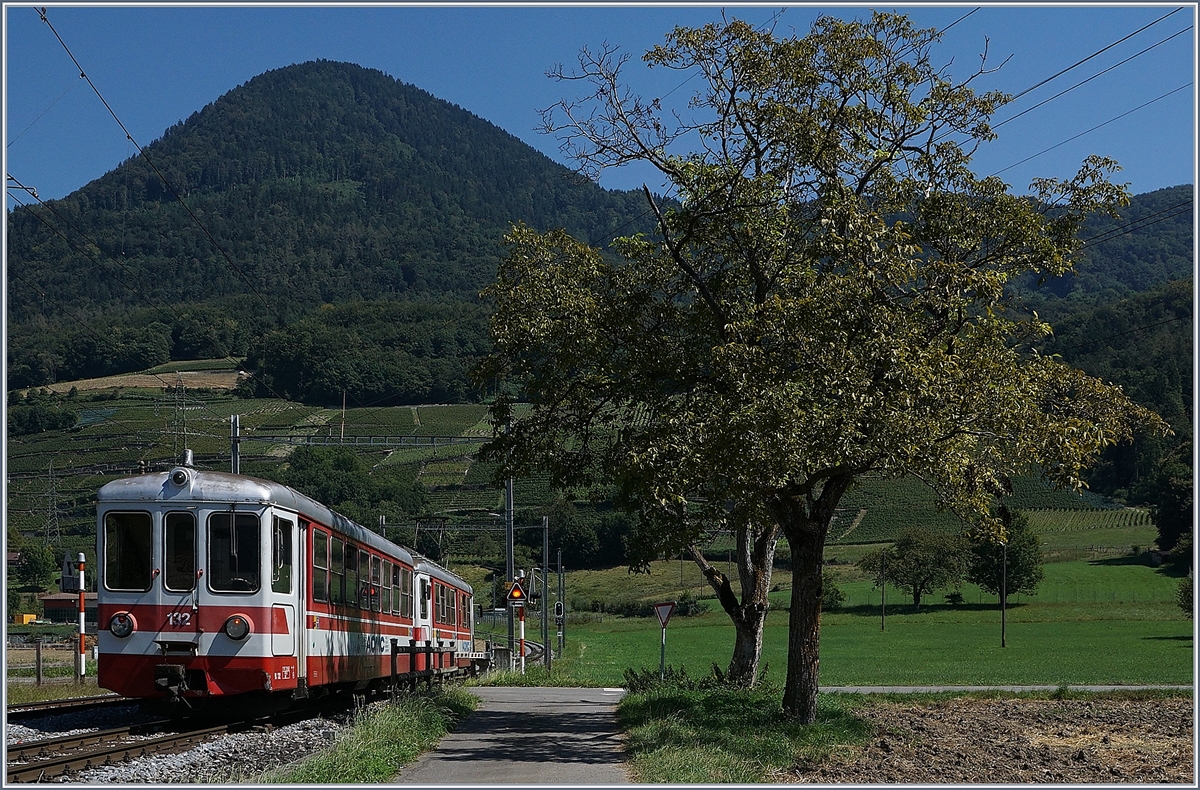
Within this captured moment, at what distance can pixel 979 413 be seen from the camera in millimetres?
14711

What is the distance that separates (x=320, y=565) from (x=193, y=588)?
229 cm

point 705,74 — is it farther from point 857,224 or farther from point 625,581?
point 625,581

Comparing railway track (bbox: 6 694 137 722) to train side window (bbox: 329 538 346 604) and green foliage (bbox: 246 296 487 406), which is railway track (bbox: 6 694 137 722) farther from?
green foliage (bbox: 246 296 487 406)

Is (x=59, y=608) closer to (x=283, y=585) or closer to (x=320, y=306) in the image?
(x=320, y=306)

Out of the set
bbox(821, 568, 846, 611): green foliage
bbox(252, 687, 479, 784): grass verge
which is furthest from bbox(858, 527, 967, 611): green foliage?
bbox(252, 687, 479, 784): grass verge

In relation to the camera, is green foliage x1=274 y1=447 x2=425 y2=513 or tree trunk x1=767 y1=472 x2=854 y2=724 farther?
green foliage x1=274 y1=447 x2=425 y2=513

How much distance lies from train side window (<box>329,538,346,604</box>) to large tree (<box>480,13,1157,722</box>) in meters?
4.50

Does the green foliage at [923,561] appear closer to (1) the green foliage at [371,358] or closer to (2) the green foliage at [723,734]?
(1) the green foliage at [371,358]

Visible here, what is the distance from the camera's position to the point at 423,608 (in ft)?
86.1

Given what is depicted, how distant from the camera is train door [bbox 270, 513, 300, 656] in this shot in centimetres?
1470

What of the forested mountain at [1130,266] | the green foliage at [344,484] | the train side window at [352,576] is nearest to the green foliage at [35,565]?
the green foliage at [344,484]

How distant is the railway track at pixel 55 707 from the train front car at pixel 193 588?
2.50 m

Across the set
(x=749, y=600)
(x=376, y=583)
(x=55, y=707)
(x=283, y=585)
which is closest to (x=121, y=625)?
(x=283, y=585)

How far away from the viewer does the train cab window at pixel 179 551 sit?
14.6m
